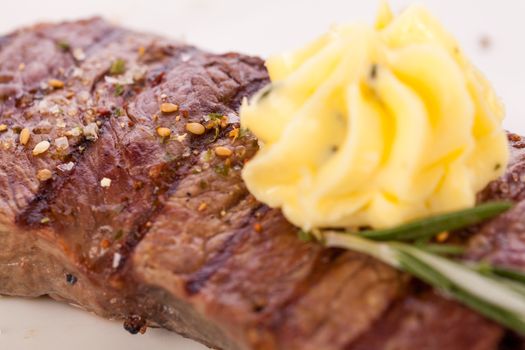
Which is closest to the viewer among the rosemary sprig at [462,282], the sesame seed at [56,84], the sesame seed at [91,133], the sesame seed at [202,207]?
the rosemary sprig at [462,282]

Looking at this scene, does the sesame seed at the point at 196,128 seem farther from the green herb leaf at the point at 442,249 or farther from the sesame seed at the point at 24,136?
the green herb leaf at the point at 442,249

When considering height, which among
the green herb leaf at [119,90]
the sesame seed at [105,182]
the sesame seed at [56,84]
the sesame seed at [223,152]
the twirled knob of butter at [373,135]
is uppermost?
the twirled knob of butter at [373,135]

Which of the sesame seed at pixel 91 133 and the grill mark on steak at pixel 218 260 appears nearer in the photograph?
the grill mark on steak at pixel 218 260

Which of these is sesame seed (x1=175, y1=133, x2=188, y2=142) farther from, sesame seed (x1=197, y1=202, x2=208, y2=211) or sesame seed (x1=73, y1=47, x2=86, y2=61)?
sesame seed (x1=73, y1=47, x2=86, y2=61)

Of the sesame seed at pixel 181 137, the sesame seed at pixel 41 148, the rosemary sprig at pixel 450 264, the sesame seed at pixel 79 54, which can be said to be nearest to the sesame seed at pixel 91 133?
the sesame seed at pixel 41 148

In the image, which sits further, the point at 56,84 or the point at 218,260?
the point at 56,84

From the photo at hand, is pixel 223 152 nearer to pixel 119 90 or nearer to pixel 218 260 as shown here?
pixel 218 260

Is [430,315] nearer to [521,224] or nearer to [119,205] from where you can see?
[521,224]

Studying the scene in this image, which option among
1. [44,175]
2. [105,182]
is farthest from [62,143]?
[105,182]
